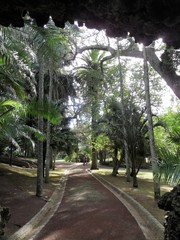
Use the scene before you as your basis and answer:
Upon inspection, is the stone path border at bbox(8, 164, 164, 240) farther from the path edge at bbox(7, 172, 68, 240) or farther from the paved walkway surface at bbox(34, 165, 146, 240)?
the paved walkway surface at bbox(34, 165, 146, 240)

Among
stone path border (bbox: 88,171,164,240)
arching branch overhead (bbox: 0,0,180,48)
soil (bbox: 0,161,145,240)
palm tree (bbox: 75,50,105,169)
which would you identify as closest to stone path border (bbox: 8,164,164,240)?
stone path border (bbox: 88,171,164,240)

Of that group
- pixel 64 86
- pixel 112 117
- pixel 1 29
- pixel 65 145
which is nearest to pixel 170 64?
pixel 1 29

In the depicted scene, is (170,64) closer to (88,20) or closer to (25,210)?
(25,210)

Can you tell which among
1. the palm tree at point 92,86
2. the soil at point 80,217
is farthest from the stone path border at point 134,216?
the palm tree at point 92,86

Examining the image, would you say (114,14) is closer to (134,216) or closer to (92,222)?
(92,222)

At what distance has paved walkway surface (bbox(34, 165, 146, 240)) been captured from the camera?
7391 mm

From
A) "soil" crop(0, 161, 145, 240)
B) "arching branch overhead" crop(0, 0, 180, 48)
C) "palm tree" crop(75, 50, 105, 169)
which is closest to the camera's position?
"arching branch overhead" crop(0, 0, 180, 48)

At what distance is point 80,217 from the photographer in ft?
30.8

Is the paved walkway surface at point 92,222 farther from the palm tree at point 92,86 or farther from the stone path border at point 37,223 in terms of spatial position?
the palm tree at point 92,86

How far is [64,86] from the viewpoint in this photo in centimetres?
2861

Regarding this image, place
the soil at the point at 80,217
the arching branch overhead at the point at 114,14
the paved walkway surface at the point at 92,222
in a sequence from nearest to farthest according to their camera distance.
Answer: the arching branch overhead at the point at 114,14 < the paved walkway surface at the point at 92,222 < the soil at the point at 80,217

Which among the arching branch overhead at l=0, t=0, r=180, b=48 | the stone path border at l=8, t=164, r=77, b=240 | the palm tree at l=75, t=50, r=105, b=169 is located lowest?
the stone path border at l=8, t=164, r=77, b=240

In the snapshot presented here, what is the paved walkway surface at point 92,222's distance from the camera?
24.2 ft

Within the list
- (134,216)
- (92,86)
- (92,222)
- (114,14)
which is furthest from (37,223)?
(92,86)
